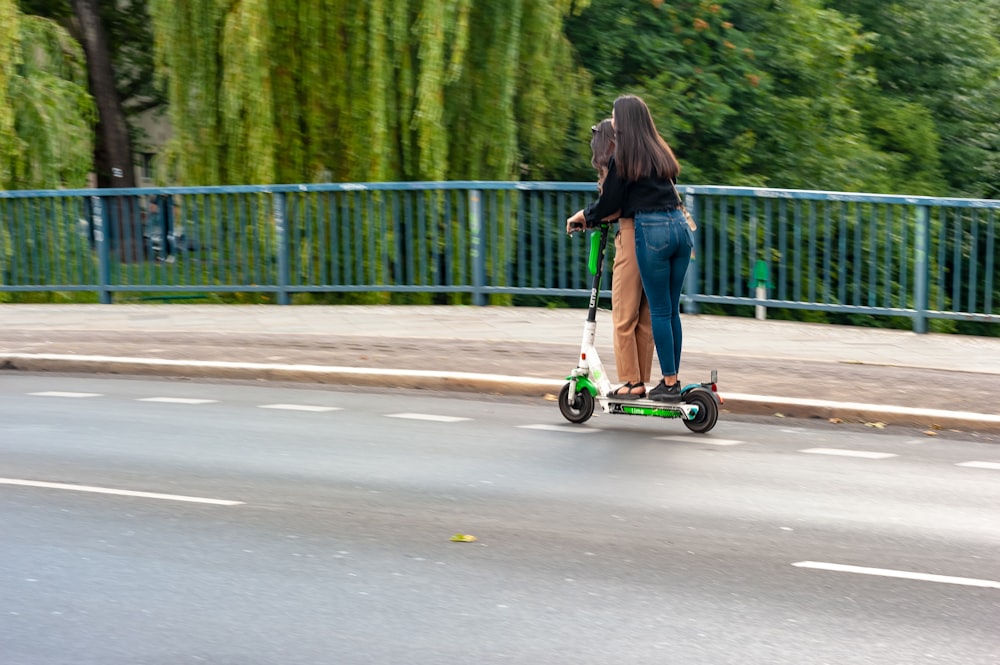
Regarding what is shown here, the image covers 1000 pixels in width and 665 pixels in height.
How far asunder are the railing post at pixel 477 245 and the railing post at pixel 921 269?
13.9 feet

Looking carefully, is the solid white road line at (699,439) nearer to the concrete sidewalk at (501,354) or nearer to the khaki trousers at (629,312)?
the khaki trousers at (629,312)

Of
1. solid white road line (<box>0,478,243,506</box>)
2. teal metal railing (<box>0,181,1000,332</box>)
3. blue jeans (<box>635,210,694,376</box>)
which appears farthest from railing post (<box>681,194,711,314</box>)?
solid white road line (<box>0,478,243,506</box>)

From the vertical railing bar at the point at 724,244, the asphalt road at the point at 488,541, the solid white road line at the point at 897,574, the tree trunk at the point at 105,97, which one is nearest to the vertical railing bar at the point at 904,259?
the vertical railing bar at the point at 724,244

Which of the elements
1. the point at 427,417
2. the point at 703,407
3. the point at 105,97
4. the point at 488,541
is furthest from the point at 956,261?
the point at 105,97

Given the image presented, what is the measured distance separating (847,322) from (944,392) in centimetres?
496

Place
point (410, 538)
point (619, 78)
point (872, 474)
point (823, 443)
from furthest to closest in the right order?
point (619, 78) → point (823, 443) → point (872, 474) → point (410, 538)

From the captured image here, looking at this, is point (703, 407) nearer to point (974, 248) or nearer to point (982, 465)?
point (982, 465)

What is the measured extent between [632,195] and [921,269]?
17.6ft

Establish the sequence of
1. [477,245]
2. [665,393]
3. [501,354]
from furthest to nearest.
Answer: [477,245], [501,354], [665,393]

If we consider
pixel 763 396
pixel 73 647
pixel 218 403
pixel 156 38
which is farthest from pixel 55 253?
pixel 73 647

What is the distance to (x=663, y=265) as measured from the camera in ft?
30.1

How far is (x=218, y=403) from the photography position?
10.8m

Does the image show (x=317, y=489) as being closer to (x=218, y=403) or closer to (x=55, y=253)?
(x=218, y=403)

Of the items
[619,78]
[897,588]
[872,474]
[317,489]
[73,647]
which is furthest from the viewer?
[619,78]
